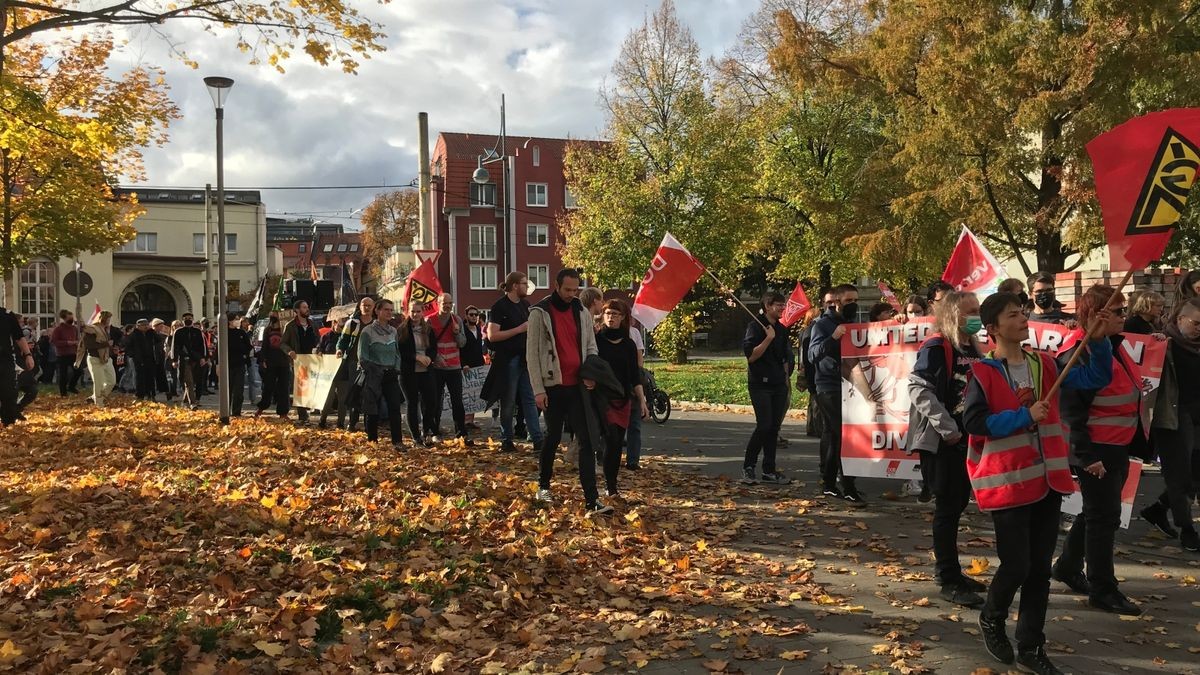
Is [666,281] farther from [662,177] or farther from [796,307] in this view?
[662,177]

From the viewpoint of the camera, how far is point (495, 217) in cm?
6856

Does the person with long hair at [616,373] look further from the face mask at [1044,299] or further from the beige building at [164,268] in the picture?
the beige building at [164,268]

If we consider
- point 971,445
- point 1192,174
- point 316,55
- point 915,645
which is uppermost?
point 316,55

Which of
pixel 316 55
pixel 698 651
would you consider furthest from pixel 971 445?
pixel 316 55

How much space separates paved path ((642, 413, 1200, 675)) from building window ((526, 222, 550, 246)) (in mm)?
60576

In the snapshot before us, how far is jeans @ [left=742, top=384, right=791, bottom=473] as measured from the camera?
9.42 m

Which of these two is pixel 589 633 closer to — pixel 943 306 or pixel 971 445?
pixel 971 445

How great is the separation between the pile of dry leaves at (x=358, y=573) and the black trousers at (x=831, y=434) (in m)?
0.96

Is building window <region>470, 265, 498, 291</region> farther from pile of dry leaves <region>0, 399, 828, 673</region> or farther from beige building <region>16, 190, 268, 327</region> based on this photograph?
pile of dry leaves <region>0, 399, 828, 673</region>

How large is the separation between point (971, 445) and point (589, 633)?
213 cm

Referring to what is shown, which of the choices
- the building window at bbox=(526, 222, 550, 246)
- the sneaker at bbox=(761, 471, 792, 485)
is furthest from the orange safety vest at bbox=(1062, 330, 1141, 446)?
the building window at bbox=(526, 222, 550, 246)

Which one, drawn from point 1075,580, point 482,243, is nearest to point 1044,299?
point 1075,580

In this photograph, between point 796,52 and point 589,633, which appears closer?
point 589,633

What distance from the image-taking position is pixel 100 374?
18.9 m
